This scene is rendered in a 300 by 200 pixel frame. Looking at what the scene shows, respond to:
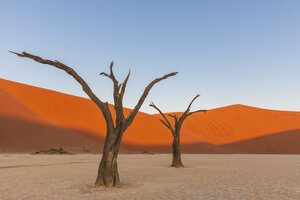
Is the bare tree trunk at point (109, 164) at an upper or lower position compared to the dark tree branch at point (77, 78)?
lower

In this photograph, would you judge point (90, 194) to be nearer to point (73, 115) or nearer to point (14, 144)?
point (14, 144)

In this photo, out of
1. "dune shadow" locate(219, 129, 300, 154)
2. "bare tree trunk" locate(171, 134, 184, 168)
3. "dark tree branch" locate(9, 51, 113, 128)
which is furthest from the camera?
"dune shadow" locate(219, 129, 300, 154)

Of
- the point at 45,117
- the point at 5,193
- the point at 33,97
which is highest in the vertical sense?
the point at 33,97

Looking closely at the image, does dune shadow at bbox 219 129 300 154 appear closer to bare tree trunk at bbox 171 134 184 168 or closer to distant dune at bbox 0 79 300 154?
distant dune at bbox 0 79 300 154

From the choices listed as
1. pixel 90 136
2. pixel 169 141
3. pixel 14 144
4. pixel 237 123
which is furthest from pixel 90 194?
pixel 237 123

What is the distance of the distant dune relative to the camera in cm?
3609

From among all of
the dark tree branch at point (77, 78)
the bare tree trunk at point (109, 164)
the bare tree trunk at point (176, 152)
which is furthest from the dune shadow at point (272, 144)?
the dark tree branch at point (77, 78)

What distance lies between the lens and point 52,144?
35375 mm

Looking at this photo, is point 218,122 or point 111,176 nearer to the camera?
point 111,176

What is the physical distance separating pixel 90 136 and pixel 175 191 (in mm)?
37714

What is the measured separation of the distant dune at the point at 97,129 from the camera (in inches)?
1421

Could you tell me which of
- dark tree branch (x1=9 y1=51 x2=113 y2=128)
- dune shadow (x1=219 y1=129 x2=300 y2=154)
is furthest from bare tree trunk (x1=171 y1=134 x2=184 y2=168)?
dune shadow (x1=219 y1=129 x2=300 y2=154)

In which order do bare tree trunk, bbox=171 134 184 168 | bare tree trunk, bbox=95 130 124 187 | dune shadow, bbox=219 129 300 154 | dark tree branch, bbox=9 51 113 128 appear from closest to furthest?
dark tree branch, bbox=9 51 113 128 → bare tree trunk, bbox=95 130 124 187 → bare tree trunk, bbox=171 134 184 168 → dune shadow, bbox=219 129 300 154

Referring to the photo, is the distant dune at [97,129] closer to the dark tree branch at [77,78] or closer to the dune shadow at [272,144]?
the dune shadow at [272,144]
